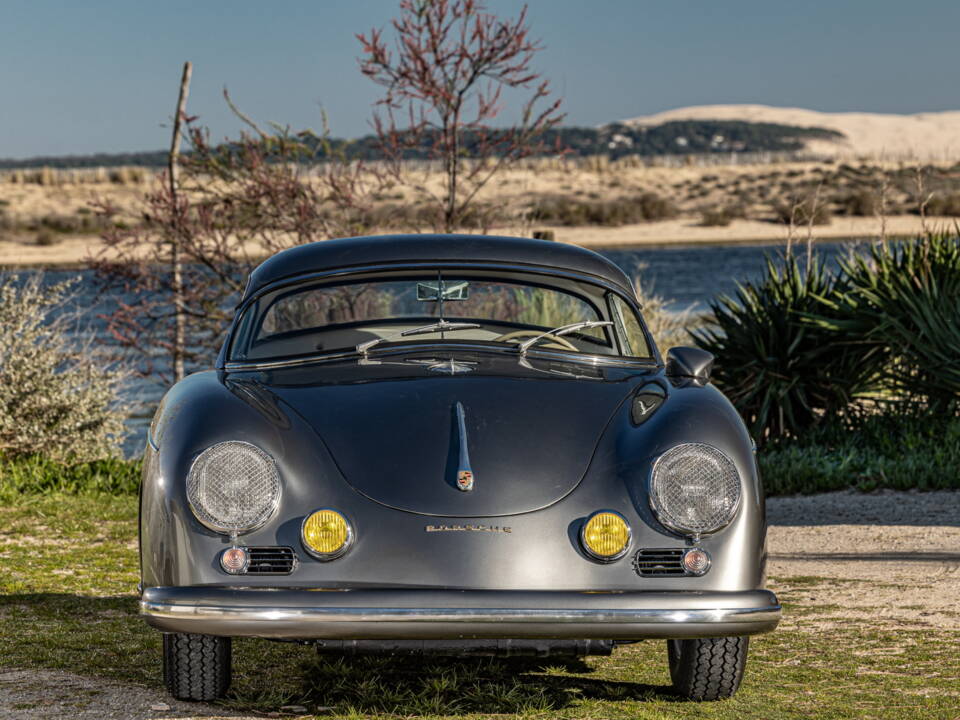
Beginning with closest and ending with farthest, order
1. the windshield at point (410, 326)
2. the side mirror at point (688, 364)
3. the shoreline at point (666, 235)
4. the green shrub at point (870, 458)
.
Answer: the side mirror at point (688, 364) < the windshield at point (410, 326) < the green shrub at point (870, 458) < the shoreline at point (666, 235)

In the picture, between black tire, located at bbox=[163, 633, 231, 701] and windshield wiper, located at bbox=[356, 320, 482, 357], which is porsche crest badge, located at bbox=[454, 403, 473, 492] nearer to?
windshield wiper, located at bbox=[356, 320, 482, 357]

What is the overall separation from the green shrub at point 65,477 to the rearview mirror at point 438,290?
17.1 ft

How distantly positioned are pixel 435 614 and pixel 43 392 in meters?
8.01

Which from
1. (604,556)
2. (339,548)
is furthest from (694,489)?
(339,548)

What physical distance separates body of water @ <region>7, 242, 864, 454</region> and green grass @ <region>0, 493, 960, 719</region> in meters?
8.20

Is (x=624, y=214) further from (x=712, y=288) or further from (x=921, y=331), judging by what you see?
(x=921, y=331)

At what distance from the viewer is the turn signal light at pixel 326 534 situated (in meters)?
3.80

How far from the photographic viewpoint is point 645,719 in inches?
166

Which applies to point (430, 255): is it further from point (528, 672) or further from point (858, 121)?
point (858, 121)

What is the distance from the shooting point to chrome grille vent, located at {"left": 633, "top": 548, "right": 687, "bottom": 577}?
3848mm

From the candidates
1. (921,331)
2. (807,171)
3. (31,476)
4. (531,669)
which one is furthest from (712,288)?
(807,171)

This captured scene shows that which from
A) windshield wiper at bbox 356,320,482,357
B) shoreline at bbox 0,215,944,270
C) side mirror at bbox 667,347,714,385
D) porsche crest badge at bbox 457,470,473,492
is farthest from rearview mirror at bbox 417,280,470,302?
shoreline at bbox 0,215,944,270

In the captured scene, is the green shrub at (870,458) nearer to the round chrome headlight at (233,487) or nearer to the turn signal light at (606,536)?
the turn signal light at (606,536)

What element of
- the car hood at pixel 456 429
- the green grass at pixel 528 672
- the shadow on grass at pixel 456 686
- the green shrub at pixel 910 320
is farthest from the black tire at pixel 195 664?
the green shrub at pixel 910 320
